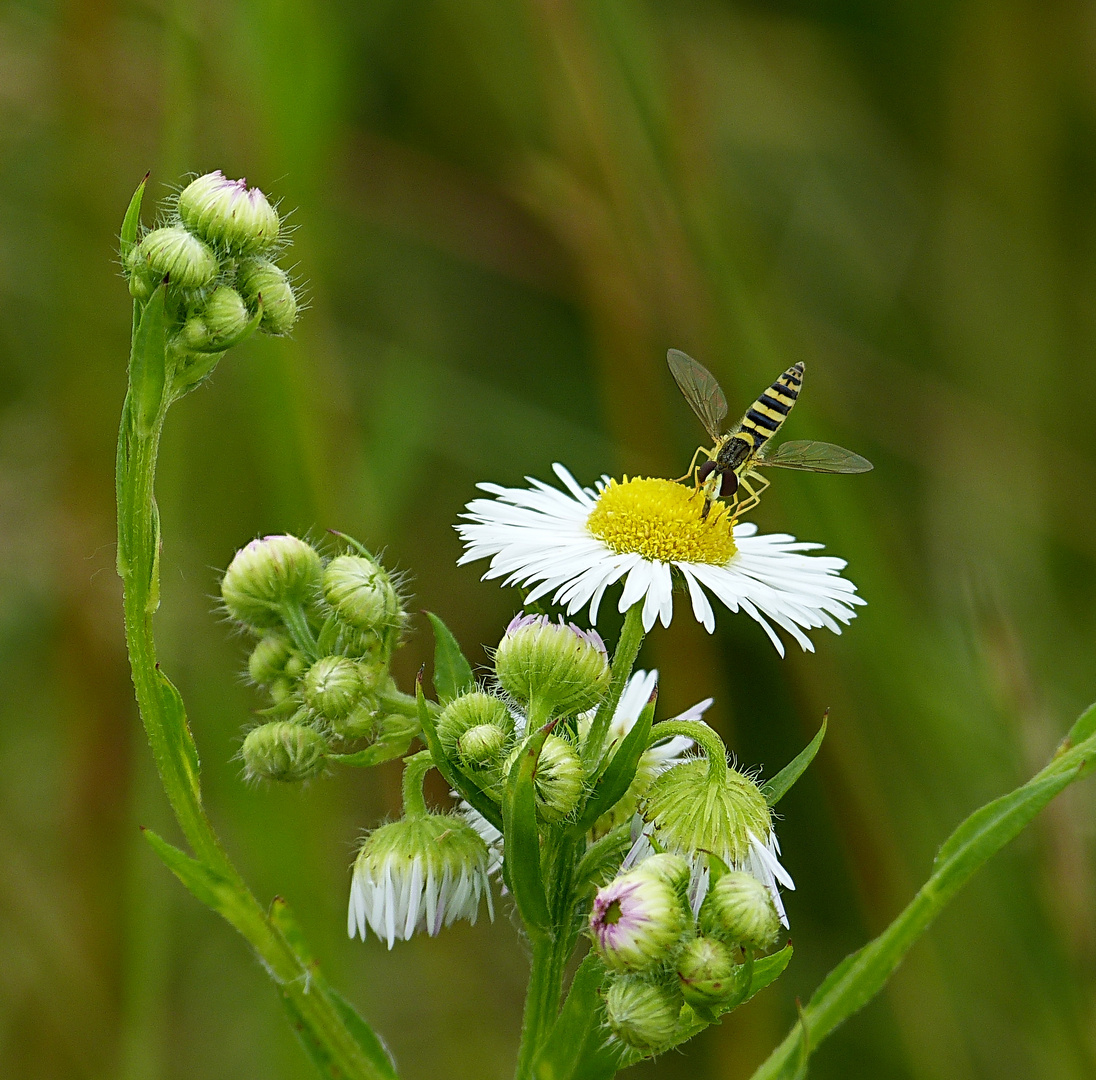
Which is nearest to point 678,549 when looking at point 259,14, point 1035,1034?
point 259,14

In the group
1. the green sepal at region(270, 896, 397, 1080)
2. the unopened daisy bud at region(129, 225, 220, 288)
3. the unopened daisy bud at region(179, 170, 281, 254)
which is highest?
the unopened daisy bud at region(179, 170, 281, 254)

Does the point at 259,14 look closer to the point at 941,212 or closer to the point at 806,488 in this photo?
the point at 806,488

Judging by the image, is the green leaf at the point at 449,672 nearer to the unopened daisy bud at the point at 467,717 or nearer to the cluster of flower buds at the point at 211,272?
the unopened daisy bud at the point at 467,717

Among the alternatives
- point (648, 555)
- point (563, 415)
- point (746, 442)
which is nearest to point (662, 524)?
point (648, 555)

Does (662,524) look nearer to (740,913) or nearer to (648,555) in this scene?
(648,555)

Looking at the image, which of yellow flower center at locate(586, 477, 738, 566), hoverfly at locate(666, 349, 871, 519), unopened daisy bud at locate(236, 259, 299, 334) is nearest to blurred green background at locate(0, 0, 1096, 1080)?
hoverfly at locate(666, 349, 871, 519)

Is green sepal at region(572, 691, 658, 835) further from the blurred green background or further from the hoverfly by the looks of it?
the blurred green background
